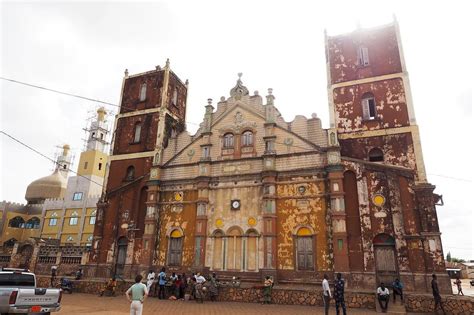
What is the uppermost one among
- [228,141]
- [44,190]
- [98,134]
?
[98,134]

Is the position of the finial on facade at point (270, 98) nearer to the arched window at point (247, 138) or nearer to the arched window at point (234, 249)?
the arched window at point (247, 138)

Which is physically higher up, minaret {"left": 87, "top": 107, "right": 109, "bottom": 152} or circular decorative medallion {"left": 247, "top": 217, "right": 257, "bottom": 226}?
minaret {"left": 87, "top": 107, "right": 109, "bottom": 152}

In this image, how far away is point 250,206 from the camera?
825 inches

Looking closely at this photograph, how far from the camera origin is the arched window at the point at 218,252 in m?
20.5

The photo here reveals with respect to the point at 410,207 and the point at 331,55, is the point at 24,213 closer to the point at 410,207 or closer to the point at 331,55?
the point at 331,55

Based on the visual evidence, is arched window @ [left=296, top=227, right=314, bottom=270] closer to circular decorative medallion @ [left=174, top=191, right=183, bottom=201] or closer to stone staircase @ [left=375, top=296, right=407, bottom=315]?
stone staircase @ [left=375, top=296, right=407, bottom=315]

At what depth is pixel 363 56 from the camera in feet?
76.0

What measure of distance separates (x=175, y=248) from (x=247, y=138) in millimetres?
8868

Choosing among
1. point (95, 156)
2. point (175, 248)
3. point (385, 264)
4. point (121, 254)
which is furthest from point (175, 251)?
point (95, 156)

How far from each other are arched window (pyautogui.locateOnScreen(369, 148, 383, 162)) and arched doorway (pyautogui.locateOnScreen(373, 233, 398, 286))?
479cm

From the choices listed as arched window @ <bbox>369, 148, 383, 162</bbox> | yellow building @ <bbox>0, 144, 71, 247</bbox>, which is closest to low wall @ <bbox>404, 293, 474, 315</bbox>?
arched window @ <bbox>369, 148, 383, 162</bbox>

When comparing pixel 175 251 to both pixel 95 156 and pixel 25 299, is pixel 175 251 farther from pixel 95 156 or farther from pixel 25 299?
pixel 95 156

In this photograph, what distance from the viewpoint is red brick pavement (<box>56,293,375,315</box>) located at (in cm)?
1350

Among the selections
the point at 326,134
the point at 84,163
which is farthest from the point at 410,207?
the point at 84,163
